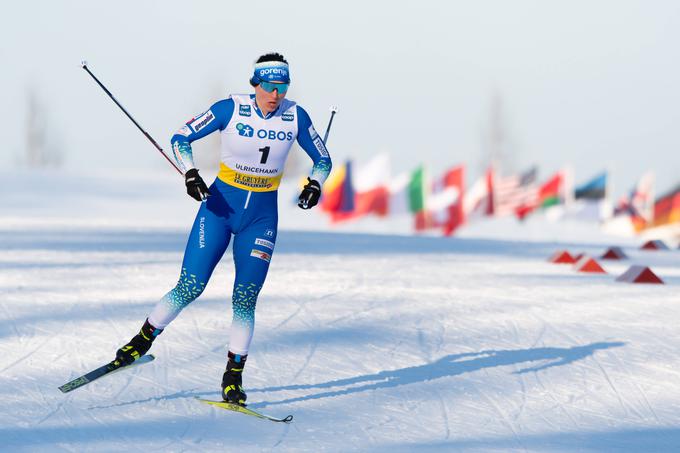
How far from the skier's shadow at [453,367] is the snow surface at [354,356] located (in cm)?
2

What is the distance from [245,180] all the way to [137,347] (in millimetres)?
1077

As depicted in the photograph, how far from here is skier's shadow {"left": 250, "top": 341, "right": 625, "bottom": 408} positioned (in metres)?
6.10

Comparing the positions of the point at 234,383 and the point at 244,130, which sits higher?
the point at 244,130

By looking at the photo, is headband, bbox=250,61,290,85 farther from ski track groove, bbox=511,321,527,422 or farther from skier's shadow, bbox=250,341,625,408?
ski track groove, bbox=511,321,527,422

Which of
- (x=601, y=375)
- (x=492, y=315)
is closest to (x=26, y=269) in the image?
(x=492, y=315)

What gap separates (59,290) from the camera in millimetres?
9836

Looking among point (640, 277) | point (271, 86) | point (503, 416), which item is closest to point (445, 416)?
point (503, 416)

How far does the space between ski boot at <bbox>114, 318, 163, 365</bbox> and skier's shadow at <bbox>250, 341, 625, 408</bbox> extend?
66cm

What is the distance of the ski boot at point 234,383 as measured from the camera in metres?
5.44

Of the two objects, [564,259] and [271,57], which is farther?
[564,259]

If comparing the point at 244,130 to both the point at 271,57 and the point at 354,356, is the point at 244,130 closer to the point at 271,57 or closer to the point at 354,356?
the point at 271,57

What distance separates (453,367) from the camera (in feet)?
22.5

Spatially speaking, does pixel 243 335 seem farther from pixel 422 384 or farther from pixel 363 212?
pixel 363 212

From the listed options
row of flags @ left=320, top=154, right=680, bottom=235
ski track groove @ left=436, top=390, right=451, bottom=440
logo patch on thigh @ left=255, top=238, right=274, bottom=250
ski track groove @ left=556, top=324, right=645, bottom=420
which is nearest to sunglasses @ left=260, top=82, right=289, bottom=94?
logo patch on thigh @ left=255, top=238, right=274, bottom=250
